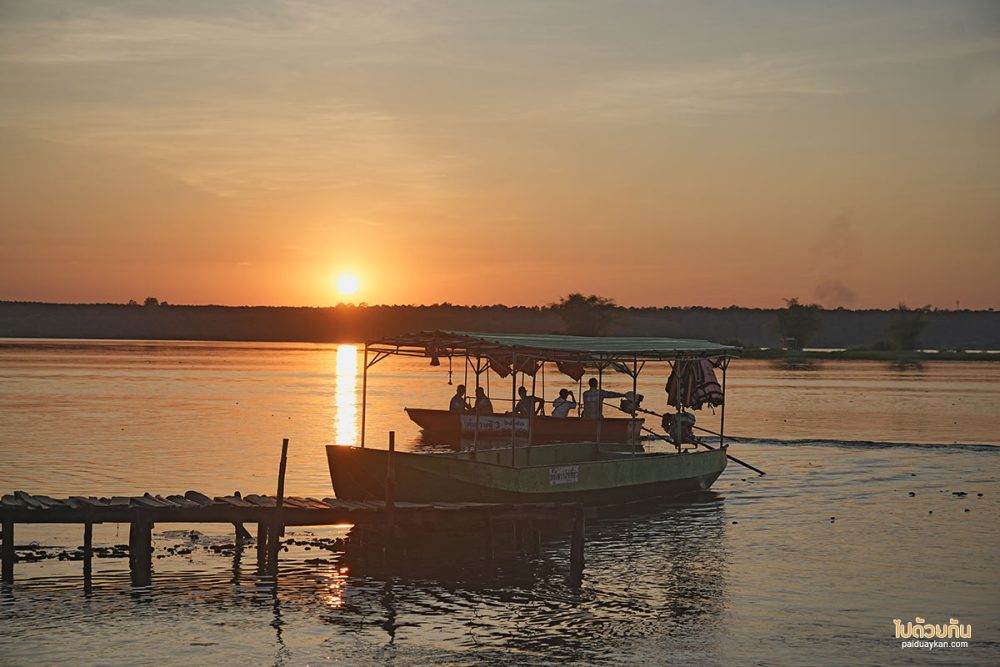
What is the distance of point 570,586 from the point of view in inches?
739

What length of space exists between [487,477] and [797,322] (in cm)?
15572

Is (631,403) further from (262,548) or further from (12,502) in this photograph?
(12,502)

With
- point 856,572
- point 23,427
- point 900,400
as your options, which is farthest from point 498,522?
point 900,400

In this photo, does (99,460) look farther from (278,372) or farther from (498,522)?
(278,372)


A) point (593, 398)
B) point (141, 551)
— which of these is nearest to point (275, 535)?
point (141, 551)

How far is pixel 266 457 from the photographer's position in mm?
36062

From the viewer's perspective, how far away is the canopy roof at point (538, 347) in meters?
22.9

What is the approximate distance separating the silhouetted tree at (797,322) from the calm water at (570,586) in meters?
131

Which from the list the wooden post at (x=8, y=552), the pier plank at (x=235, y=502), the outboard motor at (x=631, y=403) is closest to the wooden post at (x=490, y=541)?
the pier plank at (x=235, y=502)

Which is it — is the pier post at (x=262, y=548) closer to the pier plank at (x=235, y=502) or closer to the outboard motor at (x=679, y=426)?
the pier plank at (x=235, y=502)

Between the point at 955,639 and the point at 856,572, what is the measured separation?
4174 mm

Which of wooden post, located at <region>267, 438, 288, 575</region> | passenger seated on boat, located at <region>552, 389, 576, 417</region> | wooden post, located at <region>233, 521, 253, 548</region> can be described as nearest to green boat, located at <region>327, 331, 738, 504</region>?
wooden post, located at <region>267, 438, 288, 575</region>

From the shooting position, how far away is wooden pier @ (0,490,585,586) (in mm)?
17844
